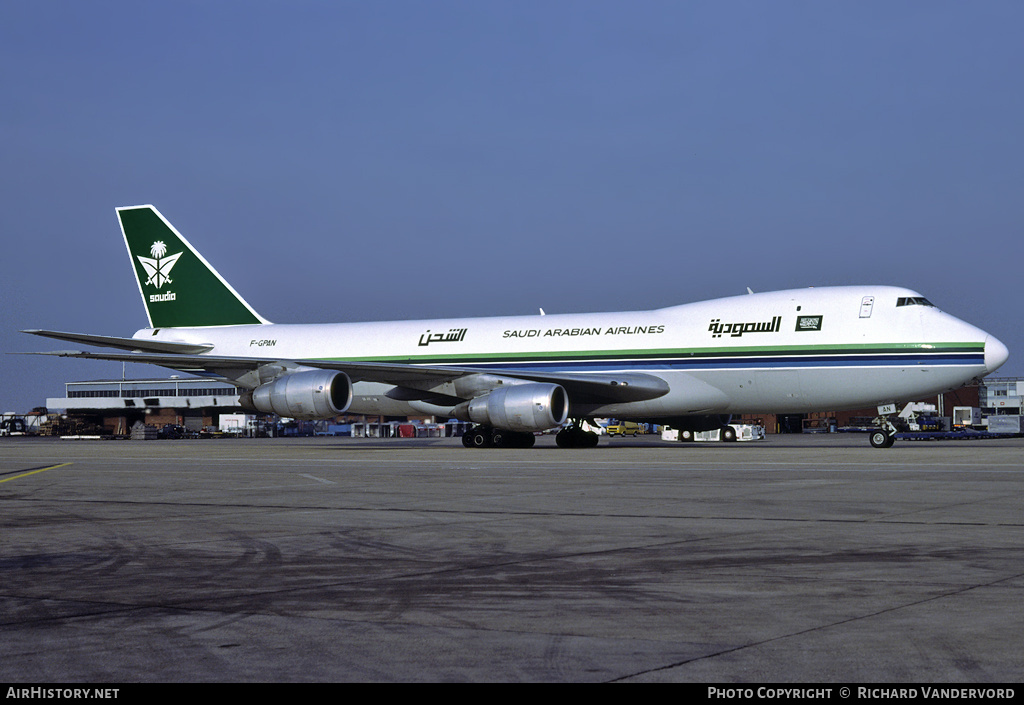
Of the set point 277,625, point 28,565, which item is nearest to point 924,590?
point 277,625

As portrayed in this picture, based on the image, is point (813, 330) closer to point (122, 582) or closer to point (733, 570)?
point (733, 570)

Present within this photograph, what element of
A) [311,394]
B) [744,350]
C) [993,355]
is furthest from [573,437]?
[993,355]

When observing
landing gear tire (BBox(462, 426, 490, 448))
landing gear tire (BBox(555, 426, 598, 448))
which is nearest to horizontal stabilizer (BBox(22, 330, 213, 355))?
landing gear tire (BBox(462, 426, 490, 448))

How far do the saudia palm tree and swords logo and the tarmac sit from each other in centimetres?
2726

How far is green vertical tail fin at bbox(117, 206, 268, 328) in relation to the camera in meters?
42.2

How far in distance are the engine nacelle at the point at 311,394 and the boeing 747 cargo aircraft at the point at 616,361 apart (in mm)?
49

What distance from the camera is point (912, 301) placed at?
30312 mm

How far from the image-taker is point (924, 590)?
7320 mm

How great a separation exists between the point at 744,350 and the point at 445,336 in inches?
439

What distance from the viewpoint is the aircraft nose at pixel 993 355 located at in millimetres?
29078

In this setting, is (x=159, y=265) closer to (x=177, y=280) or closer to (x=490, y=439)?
(x=177, y=280)

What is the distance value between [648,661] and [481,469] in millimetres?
17451

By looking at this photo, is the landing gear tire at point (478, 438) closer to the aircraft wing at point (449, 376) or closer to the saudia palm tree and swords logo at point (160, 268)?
the aircraft wing at point (449, 376)
